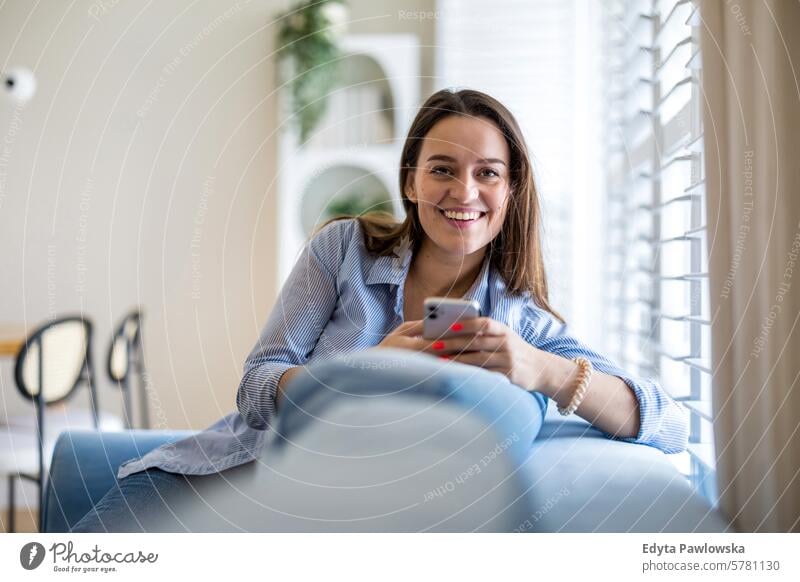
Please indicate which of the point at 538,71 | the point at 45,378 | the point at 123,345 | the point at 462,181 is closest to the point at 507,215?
the point at 462,181

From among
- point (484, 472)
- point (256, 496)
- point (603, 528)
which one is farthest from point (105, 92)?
point (603, 528)

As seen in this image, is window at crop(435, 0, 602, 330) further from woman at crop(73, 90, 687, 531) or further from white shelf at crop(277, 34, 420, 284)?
white shelf at crop(277, 34, 420, 284)

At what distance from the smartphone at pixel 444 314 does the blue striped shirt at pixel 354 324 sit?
0.31 ft

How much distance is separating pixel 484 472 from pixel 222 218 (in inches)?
25.7

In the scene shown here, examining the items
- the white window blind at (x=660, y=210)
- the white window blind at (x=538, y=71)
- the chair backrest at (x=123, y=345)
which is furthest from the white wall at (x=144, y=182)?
the white window blind at (x=660, y=210)

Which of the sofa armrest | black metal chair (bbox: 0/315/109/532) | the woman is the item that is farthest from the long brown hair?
black metal chair (bbox: 0/315/109/532)

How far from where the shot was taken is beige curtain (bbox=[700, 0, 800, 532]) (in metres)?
0.63

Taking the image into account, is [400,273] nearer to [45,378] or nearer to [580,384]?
[580,384]

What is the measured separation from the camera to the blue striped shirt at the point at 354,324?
700mm

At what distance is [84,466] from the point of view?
82cm

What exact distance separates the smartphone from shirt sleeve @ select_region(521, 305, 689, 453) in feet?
0.42

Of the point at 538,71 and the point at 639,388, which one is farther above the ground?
the point at 538,71

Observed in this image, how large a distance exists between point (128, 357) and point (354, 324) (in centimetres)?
37

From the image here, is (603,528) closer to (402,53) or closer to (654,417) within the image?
(654,417)
